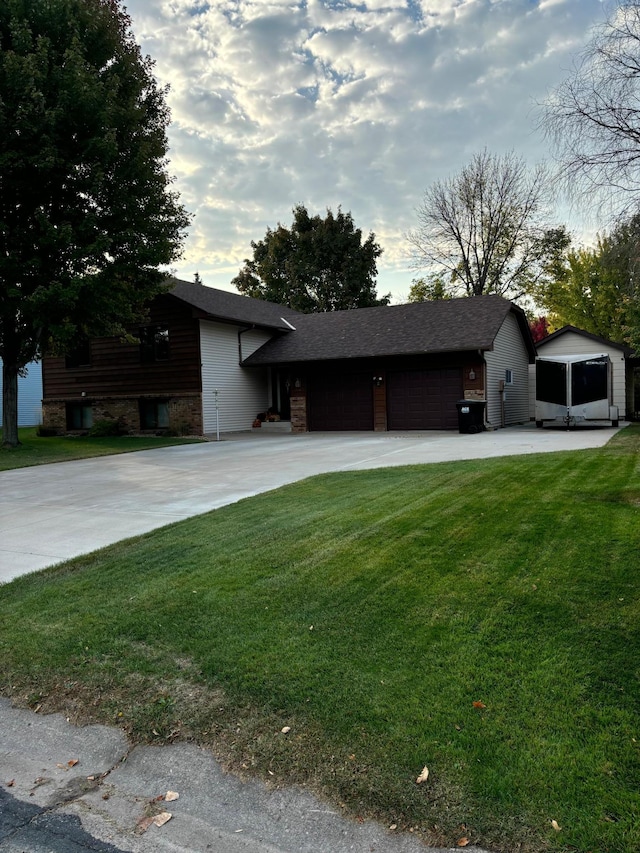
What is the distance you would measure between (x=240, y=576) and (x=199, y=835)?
242cm

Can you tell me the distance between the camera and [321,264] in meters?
39.2

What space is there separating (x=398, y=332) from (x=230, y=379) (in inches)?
261

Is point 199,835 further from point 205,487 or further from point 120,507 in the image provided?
point 205,487

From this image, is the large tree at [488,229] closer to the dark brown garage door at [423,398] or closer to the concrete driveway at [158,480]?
the dark brown garage door at [423,398]

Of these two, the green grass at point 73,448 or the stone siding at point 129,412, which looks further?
the stone siding at point 129,412

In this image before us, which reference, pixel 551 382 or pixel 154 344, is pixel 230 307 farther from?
pixel 551 382

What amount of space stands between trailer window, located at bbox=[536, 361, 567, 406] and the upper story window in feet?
43.8

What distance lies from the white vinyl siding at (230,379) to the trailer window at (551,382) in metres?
10.8

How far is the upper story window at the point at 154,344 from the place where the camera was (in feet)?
69.2

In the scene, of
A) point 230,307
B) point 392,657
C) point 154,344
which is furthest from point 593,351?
point 392,657

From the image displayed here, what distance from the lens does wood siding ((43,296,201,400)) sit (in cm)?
2047

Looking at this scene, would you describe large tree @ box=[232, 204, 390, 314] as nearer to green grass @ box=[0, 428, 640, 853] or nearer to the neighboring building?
the neighboring building

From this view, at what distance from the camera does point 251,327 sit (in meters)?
22.6

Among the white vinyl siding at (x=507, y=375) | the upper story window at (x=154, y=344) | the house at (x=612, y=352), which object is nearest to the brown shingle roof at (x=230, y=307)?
the upper story window at (x=154, y=344)
